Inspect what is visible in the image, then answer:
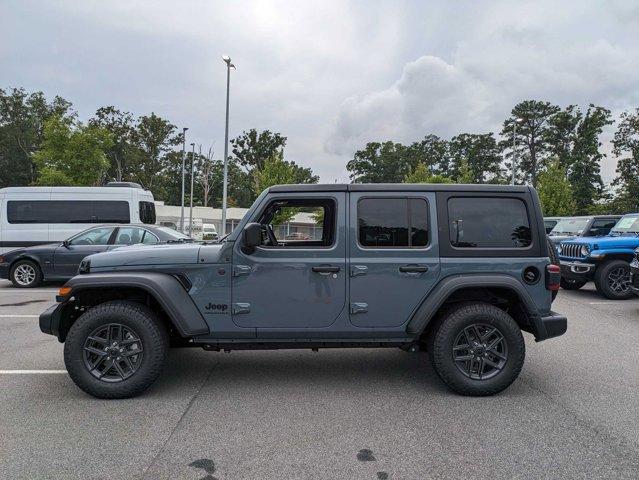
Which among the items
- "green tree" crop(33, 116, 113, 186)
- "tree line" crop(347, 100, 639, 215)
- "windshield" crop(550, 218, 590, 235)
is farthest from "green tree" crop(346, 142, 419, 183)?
"windshield" crop(550, 218, 590, 235)

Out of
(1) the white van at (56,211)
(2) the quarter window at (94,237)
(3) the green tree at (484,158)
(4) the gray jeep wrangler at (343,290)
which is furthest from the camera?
(3) the green tree at (484,158)

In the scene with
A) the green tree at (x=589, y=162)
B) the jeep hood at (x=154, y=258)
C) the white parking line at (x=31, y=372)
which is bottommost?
the white parking line at (x=31, y=372)

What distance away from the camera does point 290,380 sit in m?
4.78

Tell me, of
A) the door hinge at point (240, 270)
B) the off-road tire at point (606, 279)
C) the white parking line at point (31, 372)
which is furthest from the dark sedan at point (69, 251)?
the off-road tire at point (606, 279)

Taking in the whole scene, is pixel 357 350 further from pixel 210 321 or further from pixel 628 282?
pixel 628 282

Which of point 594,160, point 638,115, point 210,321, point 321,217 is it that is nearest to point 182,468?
point 210,321

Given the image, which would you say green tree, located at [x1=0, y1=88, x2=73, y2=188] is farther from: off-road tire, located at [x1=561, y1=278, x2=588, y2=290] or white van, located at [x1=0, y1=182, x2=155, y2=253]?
off-road tire, located at [x1=561, y1=278, x2=588, y2=290]

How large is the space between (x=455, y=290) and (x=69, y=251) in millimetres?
9397

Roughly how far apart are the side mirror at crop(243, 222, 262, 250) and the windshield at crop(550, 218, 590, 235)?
42.2 feet

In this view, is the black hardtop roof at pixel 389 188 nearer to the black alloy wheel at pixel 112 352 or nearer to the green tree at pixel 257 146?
the black alloy wheel at pixel 112 352

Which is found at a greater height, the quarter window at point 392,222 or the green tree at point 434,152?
the green tree at point 434,152

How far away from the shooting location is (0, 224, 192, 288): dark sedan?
1050cm

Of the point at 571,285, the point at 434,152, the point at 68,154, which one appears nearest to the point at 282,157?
the point at 68,154

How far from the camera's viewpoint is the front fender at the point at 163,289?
13.5 feet
